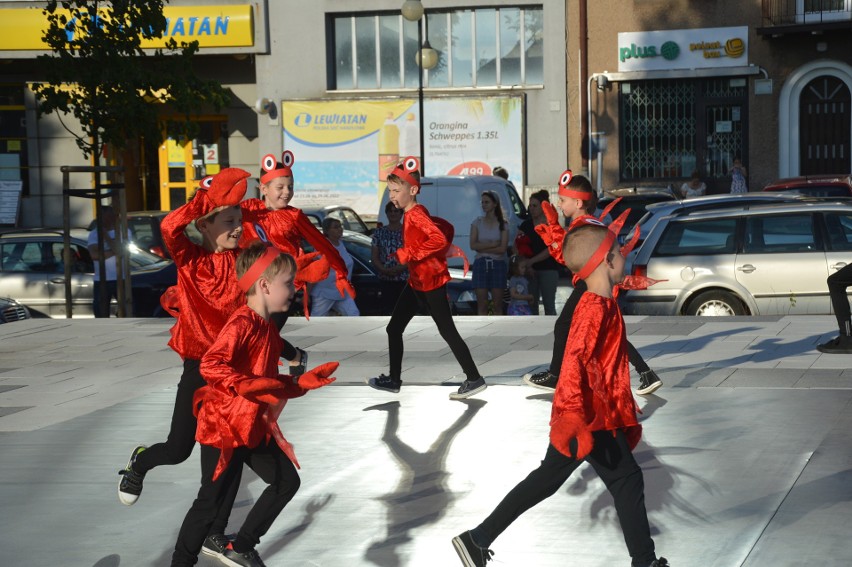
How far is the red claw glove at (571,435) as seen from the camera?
16.4ft

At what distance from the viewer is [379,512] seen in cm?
650

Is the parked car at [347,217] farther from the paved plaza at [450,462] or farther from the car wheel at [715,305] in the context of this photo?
the paved plaza at [450,462]

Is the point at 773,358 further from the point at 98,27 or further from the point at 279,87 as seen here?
the point at 279,87

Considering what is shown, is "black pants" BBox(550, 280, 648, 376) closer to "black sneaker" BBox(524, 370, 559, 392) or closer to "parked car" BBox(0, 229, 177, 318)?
"black sneaker" BBox(524, 370, 559, 392)

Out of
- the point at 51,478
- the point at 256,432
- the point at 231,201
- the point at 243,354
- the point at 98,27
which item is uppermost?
the point at 98,27

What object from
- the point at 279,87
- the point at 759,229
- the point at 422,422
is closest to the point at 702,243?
the point at 759,229

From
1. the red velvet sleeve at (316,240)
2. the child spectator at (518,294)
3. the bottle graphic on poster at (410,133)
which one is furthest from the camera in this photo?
the bottle graphic on poster at (410,133)

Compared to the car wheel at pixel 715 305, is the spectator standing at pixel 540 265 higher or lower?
higher

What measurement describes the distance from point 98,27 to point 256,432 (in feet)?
36.5

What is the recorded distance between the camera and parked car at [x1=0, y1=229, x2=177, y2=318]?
16656 millimetres

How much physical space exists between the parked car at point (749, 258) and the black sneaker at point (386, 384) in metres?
4.74

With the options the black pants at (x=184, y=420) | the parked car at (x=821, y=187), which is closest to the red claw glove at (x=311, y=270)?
the black pants at (x=184, y=420)

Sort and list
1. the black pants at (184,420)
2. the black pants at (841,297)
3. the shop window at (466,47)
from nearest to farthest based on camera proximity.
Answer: the black pants at (184,420)
the black pants at (841,297)
the shop window at (466,47)

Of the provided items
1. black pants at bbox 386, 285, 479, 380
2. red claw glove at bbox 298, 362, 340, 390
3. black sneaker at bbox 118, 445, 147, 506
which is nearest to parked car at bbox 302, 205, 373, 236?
black pants at bbox 386, 285, 479, 380
